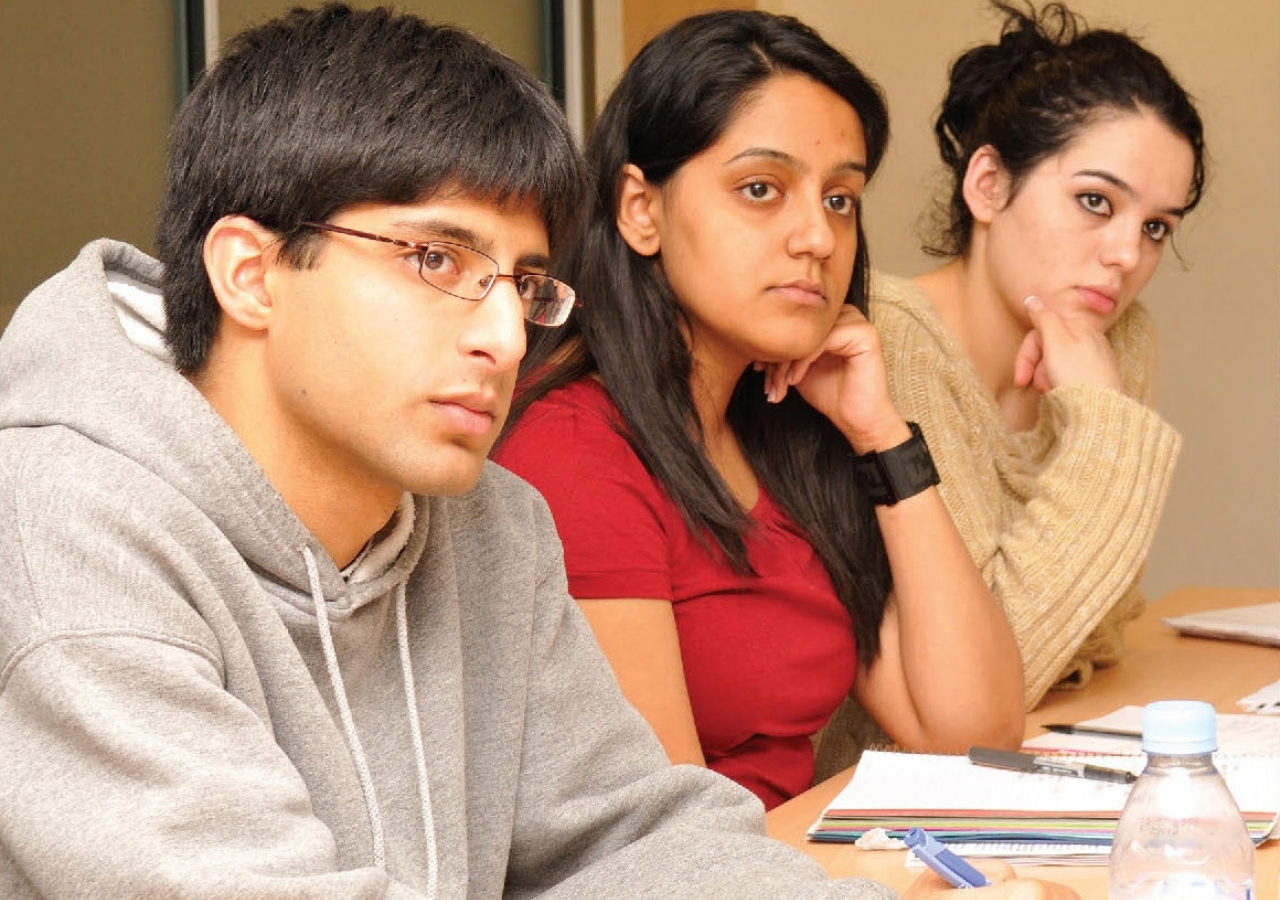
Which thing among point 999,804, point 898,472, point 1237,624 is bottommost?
point 1237,624

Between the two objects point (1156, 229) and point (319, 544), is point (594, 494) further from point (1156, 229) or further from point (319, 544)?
point (1156, 229)

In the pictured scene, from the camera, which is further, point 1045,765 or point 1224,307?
point 1224,307

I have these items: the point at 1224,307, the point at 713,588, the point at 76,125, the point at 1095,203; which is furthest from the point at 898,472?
the point at 1224,307

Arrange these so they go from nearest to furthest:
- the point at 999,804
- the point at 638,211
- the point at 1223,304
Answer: the point at 999,804
the point at 638,211
the point at 1223,304

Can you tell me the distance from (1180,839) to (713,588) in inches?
27.0

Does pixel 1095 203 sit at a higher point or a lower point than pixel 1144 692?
higher

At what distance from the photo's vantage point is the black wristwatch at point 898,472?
1.75 metres

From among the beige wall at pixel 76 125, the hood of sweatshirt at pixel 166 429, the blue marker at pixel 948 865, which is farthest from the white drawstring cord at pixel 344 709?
the beige wall at pixel 76 125

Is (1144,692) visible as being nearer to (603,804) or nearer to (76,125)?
(603,804)

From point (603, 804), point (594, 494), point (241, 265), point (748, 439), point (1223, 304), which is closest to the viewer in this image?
point (241, 265)

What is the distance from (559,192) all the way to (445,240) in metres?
0.11

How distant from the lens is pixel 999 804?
134 cm

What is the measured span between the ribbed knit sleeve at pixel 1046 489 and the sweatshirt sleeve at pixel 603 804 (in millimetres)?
729

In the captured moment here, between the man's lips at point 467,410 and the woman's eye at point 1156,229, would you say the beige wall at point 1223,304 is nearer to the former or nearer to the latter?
the woman's eye at point 1156,229
